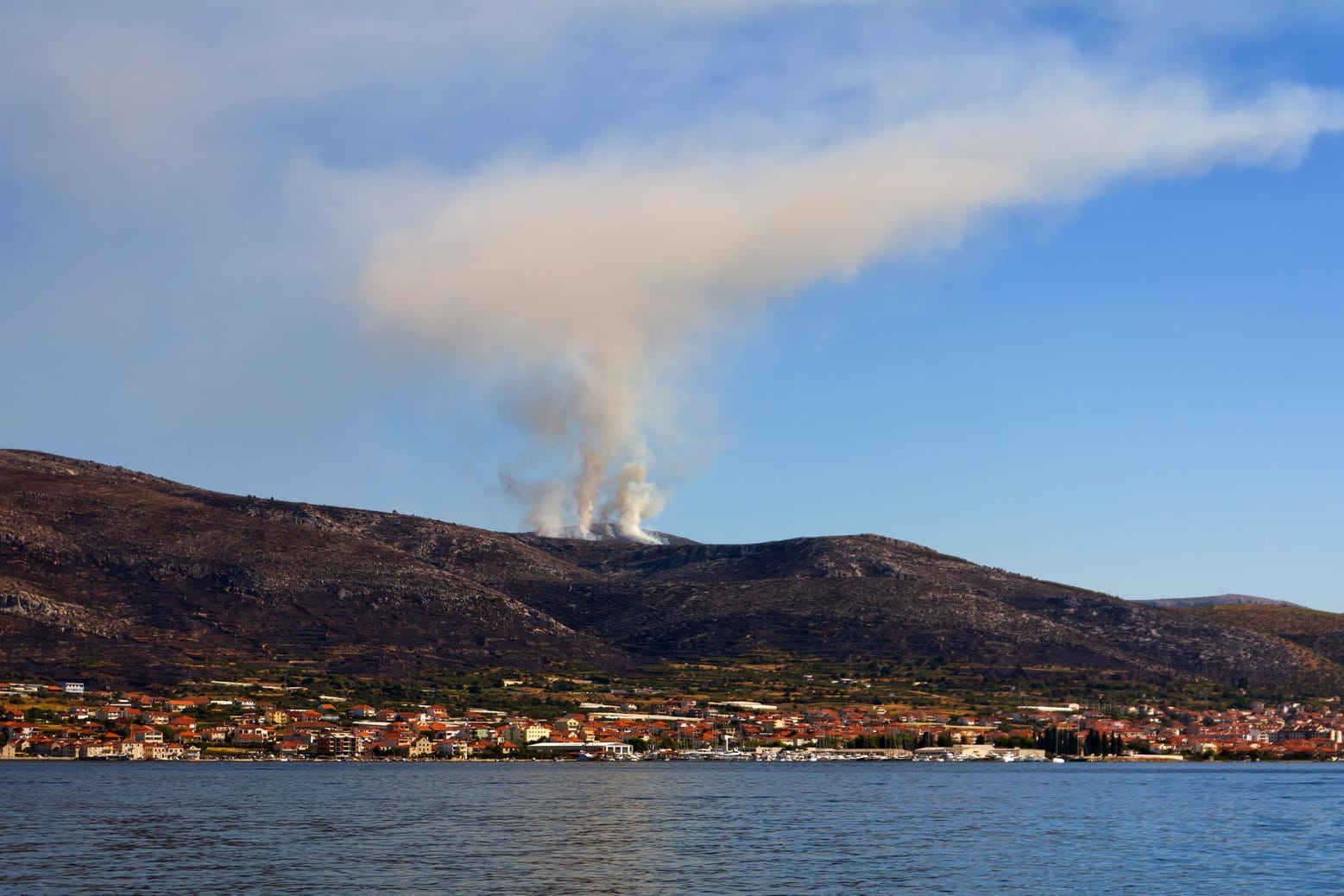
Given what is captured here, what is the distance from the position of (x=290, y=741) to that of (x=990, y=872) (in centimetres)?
13357

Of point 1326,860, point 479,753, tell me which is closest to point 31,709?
point 479,753

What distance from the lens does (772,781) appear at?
147m

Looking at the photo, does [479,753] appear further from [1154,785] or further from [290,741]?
[1154,785]

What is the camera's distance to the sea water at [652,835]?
67.3m

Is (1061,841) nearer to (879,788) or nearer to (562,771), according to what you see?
(879,788)

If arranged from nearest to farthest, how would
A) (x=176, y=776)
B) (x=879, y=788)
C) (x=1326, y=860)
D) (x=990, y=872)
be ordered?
(x=990, y=872) → (x=1326, y=860) → (x=879, y=788) → (x=176, y=776)

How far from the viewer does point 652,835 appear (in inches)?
3425

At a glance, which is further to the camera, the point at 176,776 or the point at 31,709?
the point at 31,709

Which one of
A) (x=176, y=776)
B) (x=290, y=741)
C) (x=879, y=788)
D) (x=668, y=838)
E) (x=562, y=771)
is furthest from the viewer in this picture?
(x=290, y=741)

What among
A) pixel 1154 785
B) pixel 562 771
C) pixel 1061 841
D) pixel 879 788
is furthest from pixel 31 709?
pixel 1061 841

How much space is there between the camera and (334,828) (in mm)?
89062

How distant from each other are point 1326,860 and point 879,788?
61.3 metres

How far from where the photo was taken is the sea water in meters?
67.3

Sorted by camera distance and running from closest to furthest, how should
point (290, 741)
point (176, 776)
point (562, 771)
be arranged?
point (176, 776), point (562, 771), point (290, 741)
